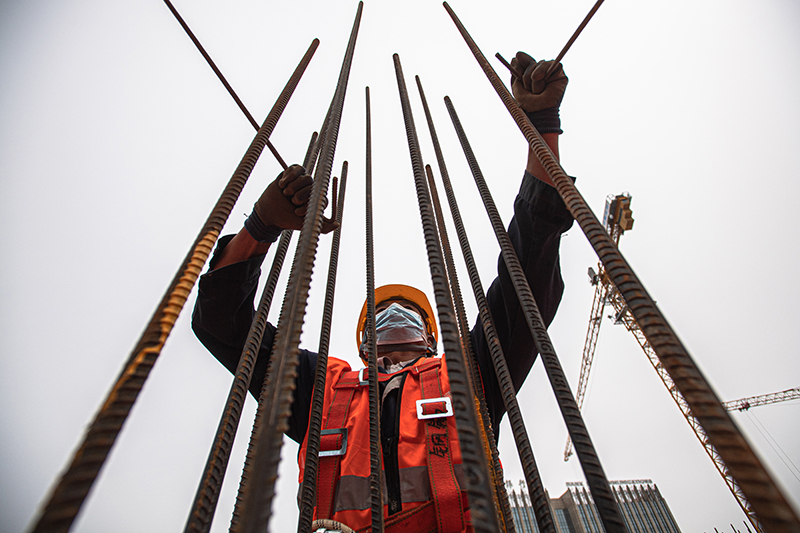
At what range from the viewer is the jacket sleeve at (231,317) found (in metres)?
2.09

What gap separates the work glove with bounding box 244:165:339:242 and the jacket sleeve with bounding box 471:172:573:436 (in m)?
0.98

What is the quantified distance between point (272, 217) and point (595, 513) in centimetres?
4393

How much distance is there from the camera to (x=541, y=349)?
1.16 m

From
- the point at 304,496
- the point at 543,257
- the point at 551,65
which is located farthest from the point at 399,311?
the point at 551,65

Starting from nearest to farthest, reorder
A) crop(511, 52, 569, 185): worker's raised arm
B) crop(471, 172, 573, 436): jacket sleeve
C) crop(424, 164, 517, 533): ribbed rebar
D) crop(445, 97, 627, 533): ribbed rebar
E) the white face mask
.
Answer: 1. crop(445, 97, 627, 533): ribbed rebar
2. crop(424, 164, 517, 533): ribbed rebar
3. crop(511, 52, 569, 185): worker's raised arm
4. crop(471, 172, 573, 436): jacket sleeve
5. the white face mask

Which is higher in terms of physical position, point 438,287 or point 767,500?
point 438,287

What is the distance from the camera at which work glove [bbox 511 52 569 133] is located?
153 centimetres

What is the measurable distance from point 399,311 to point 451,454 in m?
1.65

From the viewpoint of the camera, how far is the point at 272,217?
1.79 meters

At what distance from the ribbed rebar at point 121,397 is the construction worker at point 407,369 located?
899 millimetres

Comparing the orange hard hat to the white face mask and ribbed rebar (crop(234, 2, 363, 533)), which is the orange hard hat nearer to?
the white face mask

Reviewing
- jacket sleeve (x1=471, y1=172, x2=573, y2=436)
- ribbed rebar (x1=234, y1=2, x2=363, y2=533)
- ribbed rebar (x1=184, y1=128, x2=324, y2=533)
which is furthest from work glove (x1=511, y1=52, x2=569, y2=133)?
ribbed rebar (x1=184, y1=128, x2=324, y2=533)

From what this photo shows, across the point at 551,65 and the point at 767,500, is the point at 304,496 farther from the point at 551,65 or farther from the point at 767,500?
the point at 551,65

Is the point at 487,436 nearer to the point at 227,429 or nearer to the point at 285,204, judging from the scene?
the point at 227,429
